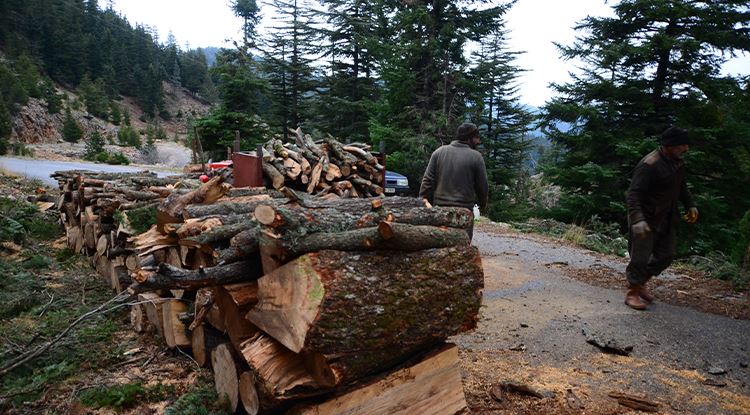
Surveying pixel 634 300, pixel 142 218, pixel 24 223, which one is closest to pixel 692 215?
pixel 634 300

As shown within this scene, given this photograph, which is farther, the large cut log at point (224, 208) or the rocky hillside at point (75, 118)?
the rocky hillside at point (75, 118)

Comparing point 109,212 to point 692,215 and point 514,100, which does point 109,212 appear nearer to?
point 692,215

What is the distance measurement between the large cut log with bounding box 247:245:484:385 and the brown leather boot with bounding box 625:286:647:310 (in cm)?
306

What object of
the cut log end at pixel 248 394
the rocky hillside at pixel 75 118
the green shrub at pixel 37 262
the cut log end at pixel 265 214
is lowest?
the green shrub at pixel 37 262

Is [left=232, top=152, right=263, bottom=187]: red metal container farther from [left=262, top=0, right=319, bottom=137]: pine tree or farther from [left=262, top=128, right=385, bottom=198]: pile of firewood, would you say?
[left=262, top=0, right=319, bottom=137]: pine tree

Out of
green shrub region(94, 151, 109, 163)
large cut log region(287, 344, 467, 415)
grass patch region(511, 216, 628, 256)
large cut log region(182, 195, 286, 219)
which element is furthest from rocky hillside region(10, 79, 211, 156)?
large cut log region(287, 344, 467, 415)

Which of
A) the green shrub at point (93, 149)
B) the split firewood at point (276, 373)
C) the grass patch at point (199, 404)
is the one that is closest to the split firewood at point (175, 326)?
the grass patch at point (199, 404)

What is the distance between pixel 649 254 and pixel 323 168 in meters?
4.49

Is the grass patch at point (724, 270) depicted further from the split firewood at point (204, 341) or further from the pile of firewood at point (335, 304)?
the split firewood at point (204, 341)

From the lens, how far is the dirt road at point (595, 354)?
300 centimetres

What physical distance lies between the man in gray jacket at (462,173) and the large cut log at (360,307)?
2116 millimetres

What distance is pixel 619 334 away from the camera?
13.4 ft

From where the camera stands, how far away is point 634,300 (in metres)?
4.82

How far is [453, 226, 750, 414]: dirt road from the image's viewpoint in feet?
9.84
